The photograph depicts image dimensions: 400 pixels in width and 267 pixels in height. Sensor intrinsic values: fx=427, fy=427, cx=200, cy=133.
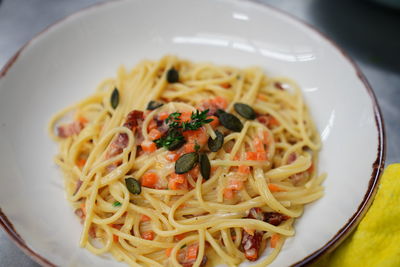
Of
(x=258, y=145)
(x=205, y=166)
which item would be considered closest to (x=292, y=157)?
(x=258, y=145)

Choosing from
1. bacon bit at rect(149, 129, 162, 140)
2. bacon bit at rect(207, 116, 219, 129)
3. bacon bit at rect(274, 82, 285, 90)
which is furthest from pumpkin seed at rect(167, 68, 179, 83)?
bacon bit at rect(274, 82, 285, 90)

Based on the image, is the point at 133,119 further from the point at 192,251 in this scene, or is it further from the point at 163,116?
the point at 192,251

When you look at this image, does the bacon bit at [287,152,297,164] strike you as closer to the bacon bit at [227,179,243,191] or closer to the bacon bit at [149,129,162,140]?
the bacon bit at [227,179,243,191]

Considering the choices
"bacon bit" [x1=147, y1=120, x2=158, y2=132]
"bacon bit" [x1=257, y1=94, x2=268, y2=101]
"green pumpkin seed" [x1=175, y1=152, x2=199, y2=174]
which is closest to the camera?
"green pumpkin seed" [x1=175, y1=152, x2=199, y2=174]

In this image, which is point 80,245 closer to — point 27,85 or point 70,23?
point 27,85

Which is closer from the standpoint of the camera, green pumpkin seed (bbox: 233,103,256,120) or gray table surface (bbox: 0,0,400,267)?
green pumpkin seed (bbox: 233,103,256,120)

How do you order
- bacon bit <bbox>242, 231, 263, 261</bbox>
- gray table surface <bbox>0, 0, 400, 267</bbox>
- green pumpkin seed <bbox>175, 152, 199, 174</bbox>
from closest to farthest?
bacon bit <bbox>242, 231, 263, 261</bbox>
green pumpkin seed <bbox>175, 152, 199, 174</bbox>
gray table surface <bbox>0, 0, 400, 267</bbox>

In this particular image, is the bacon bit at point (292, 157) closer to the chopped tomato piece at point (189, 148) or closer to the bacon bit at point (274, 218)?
the bacon bit at point (274, 218)
